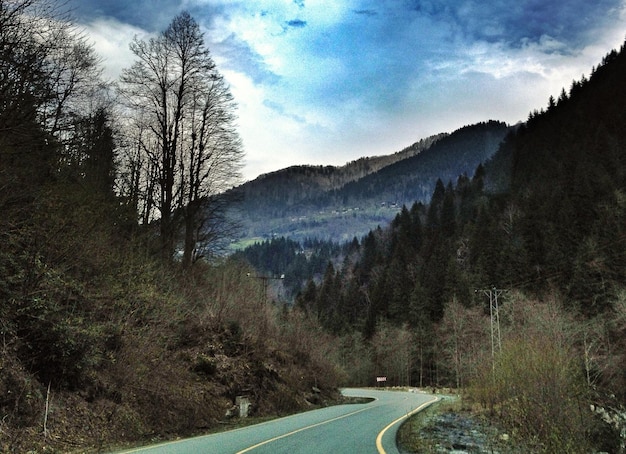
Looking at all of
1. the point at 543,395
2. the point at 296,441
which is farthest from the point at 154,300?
the point at 543,395

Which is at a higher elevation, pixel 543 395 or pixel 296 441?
pixel 543 395

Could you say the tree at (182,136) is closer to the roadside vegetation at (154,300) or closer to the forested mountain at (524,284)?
the roadside vegetation at (154,300)

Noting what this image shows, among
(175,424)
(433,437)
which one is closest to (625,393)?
(433,437)

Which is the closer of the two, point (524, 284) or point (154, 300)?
point (154, 300)

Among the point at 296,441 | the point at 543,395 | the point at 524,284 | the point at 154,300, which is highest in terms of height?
the point at 154,300

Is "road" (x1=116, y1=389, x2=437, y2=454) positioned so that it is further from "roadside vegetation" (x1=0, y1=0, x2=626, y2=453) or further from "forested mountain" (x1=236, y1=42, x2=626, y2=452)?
"forested mountain" (x1=236, y1=42, x2=626, y2=452)

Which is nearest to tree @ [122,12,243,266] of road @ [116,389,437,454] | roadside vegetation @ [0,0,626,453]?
roadside vegetation @ [0,0,626,453]

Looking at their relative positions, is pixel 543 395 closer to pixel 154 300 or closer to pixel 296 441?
pixel 296 441

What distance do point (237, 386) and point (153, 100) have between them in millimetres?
14391

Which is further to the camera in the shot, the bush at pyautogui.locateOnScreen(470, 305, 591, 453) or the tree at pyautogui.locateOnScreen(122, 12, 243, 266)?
the tree at pyautogui.locateOnScreen(122, 12, 243, 266)

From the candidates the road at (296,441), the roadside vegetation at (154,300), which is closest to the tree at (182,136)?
the roadside vegetation at (154,300)

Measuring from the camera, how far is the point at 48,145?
1504cm

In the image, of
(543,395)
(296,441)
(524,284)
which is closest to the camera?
(543,395)

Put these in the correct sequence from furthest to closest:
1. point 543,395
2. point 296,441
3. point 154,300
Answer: point 154,300 → point 296,441 → point 543,395
